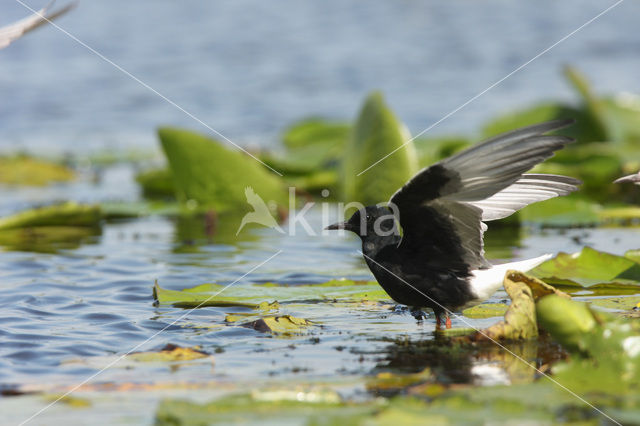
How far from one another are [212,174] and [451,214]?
12.3 feet

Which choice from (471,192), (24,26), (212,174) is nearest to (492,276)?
(471,192)

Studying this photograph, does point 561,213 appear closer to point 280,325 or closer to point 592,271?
point 592,271

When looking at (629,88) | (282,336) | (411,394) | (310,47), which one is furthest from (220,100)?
(411,394)

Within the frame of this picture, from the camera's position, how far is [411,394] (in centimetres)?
317

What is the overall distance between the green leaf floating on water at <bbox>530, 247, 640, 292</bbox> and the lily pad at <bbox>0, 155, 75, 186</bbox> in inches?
259

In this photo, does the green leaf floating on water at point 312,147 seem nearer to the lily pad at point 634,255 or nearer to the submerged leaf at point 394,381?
the lily pad at point 634,255

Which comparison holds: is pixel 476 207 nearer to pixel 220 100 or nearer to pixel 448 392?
pixel 448 392

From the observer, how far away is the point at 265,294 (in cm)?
478

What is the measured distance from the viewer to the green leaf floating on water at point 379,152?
6.68 metres

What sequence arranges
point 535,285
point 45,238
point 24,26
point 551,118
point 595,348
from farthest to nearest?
point 551,118
point 45,238
point 24,26
point 535,285
point 595,348

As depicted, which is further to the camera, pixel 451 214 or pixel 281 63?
pixel 281 63

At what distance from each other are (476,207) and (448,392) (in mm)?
1055

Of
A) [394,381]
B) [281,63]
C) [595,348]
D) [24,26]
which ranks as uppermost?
[281,63]

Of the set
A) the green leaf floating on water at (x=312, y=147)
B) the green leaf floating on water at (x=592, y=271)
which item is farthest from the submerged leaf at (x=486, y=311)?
the green leaf floating on water at (x=312, y=147)
